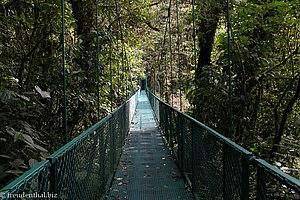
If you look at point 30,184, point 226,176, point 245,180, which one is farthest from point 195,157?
point 30,184

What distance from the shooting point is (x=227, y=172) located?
67.2 inches

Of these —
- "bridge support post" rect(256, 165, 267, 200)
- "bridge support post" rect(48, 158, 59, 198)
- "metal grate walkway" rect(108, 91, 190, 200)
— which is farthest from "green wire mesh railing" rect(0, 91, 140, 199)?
"bridge support post" rect(256, 165, 267, 200)

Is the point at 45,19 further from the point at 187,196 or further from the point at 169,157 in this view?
the point at 169,157

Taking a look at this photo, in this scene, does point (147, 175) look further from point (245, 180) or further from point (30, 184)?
point (30, 184)

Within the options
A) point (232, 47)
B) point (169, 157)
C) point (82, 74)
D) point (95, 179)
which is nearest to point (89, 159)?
point (95, 179)

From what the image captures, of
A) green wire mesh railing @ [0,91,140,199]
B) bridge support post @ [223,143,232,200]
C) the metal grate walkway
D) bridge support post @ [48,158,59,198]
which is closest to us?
green wire mesh railing @ [0,91,140,199]

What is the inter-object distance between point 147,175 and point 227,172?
2236 mm

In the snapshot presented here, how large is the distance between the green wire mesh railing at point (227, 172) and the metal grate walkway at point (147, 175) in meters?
0.26

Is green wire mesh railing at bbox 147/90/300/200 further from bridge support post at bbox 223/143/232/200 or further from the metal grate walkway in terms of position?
the metal grate walkway

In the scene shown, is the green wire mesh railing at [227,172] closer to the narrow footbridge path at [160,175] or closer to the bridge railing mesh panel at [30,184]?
the narrow footbridge path at [160,175]

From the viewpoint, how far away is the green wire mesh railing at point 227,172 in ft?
3.41

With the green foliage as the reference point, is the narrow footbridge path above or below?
below

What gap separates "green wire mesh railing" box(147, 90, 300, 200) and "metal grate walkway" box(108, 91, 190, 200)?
0.26 m

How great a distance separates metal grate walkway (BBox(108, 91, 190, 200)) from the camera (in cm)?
311
